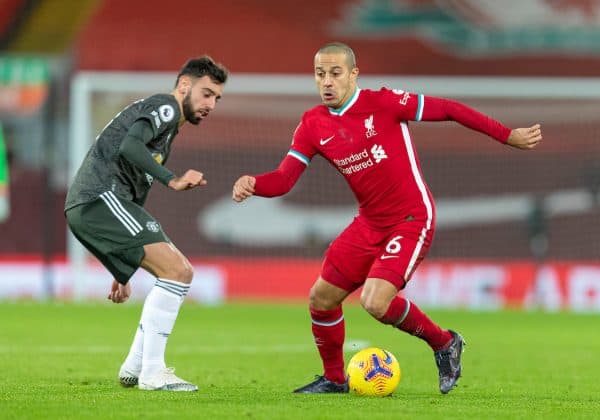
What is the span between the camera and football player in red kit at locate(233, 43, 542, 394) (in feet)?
26.6

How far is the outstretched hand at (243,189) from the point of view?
304 inches

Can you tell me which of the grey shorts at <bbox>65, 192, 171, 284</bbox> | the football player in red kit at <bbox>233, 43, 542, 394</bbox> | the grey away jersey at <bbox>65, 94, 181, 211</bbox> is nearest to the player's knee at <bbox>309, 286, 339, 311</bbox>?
the football player in red kit at <bbox>233, 43, 542, 394</bbox>

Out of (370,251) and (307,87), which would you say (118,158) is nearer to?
(370,251)

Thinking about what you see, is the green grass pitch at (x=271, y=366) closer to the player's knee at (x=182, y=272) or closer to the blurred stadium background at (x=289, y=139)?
the player's knee at (x=182, y=272)

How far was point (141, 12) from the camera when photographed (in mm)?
27625

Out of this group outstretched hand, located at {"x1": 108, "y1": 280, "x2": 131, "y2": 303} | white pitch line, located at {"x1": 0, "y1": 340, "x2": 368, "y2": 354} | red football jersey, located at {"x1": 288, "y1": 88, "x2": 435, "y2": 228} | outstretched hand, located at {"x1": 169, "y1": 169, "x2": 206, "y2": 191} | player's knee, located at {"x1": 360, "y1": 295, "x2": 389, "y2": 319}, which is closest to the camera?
outstretched hand, located at {"x1": 169, "y1": 169, "x2": 206, "y2": 191}

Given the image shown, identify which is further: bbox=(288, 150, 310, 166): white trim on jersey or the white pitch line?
the white pitch line

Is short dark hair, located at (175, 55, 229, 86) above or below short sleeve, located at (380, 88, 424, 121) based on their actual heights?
above

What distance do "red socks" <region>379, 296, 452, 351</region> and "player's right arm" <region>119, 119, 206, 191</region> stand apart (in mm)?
1516

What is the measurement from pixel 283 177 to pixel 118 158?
1.04 metres

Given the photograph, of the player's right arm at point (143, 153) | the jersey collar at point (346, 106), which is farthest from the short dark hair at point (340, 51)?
the player's right arm at point (143, 153)

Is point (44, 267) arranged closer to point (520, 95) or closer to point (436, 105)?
point (520, 95)

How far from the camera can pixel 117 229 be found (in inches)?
313

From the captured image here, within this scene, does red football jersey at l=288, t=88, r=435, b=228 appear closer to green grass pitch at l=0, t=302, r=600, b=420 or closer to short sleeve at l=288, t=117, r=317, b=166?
short sleeve at l=288, t=117, r=317, b=166
